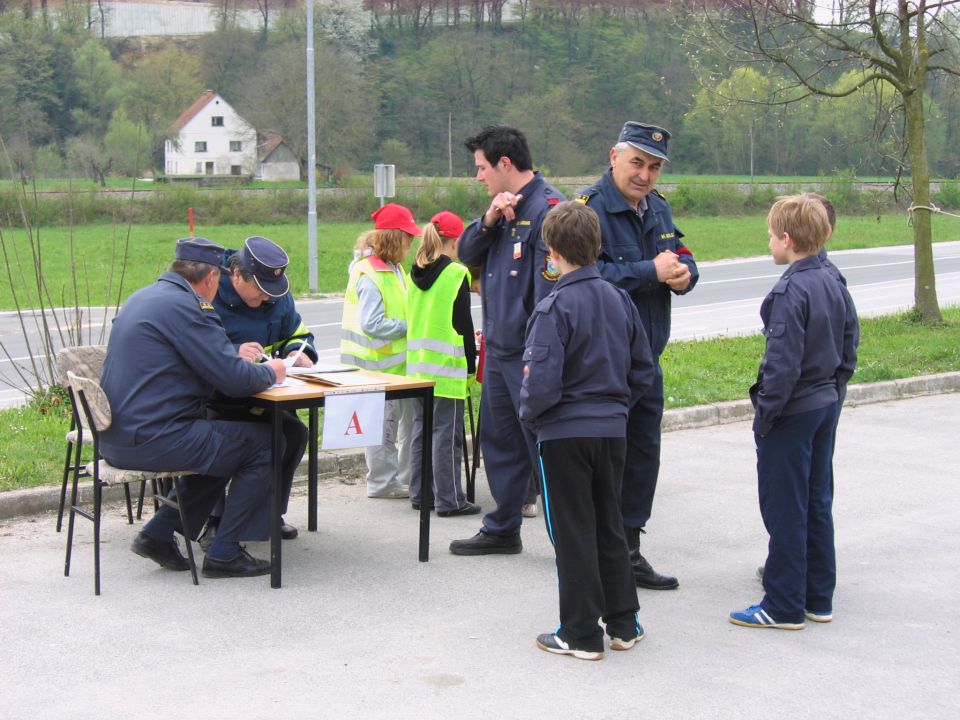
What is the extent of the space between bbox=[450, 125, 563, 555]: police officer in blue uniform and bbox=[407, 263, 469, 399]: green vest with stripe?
694mm

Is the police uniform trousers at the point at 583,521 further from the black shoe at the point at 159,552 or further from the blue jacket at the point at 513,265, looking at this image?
the black shoe at the point at 159,552

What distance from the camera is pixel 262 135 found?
87438 millimetres

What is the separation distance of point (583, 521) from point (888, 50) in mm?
11071

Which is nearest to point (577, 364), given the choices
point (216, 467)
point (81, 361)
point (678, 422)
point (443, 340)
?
point (216, 467)

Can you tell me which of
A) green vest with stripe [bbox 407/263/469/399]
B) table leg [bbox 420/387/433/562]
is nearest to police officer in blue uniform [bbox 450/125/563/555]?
table leg [bbox 420/387/433/562]

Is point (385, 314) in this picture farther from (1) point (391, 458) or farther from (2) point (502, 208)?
(2) point (502, 208)

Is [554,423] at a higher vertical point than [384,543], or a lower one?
higher

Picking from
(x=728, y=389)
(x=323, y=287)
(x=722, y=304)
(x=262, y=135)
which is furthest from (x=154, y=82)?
(x=728, y=389)

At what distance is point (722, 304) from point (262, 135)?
71.7 m

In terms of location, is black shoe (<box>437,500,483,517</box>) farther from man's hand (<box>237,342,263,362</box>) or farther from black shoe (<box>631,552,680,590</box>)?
black shoe (<box>631,552,680,590</box>)

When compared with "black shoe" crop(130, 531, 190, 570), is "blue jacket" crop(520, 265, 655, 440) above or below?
above

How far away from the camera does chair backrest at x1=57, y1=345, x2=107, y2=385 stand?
6.01m

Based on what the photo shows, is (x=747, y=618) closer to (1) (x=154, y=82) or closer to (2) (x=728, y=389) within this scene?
(2) (x=728, y=389)

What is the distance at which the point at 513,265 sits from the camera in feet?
19.0
